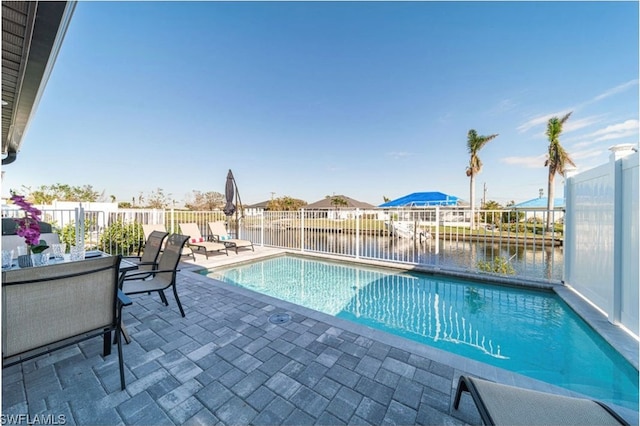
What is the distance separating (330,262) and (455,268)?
3003mm

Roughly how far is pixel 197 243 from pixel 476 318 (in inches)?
257

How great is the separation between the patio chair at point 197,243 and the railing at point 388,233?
527 millimetres

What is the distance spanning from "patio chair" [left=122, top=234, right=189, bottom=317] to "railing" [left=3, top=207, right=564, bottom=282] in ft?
12.7

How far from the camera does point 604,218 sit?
9.53ft

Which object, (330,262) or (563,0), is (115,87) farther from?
(563,0)

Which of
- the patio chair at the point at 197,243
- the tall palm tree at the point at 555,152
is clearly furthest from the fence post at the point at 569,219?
the tall palm tree at the point at 555,152

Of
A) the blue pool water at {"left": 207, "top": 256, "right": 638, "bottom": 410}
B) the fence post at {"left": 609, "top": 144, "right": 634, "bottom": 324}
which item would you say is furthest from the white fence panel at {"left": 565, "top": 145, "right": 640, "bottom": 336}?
the blue pool water at {"left": 207, "top": 256, "right": 638, "bottom": 410}

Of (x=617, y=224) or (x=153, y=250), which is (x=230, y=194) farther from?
A: (x=617, y=224)

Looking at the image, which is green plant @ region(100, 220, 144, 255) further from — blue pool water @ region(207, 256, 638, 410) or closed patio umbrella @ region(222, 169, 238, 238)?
blue pool water @ region(207, 256, 638, 410)

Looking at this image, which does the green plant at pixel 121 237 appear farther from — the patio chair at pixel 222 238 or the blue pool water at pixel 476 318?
the blue pool water at pixel 476 318

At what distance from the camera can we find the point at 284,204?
26.3m

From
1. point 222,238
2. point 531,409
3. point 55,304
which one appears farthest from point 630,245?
point 222,238

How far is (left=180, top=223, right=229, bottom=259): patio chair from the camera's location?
256 inches

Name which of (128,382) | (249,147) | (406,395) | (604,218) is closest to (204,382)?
(128,382)
